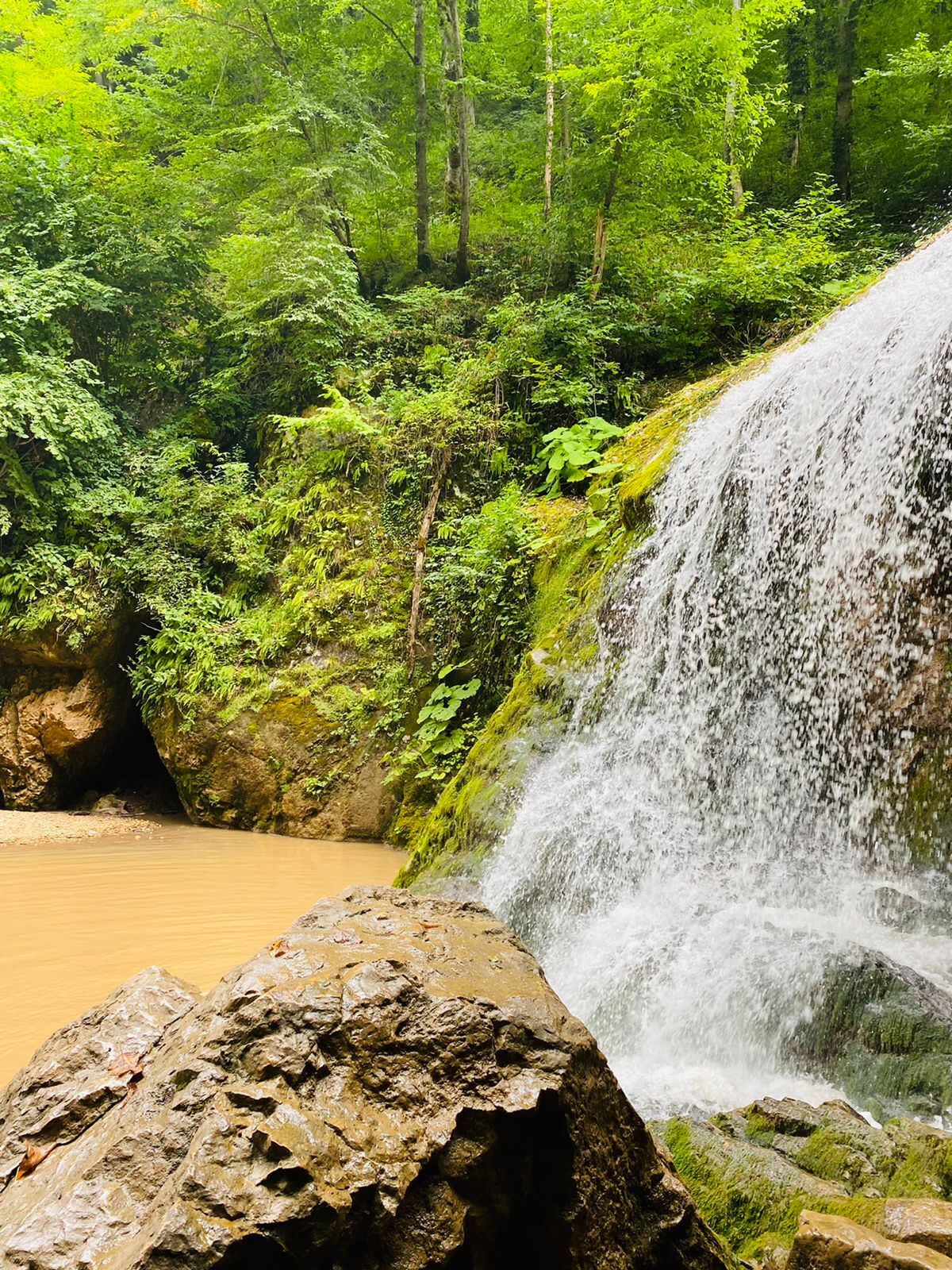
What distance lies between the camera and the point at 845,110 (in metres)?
12.9

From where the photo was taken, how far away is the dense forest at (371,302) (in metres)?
8.94

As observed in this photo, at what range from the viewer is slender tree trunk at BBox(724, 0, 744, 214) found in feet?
36.2

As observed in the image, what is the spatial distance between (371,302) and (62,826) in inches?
391

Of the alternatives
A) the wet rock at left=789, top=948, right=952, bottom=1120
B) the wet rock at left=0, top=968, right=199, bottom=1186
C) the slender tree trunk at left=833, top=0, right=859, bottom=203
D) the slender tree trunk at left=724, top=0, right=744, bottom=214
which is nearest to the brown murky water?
the wet rock at left=0, top=968, right=199, bottom=1186

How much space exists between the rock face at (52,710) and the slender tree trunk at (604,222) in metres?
7.80

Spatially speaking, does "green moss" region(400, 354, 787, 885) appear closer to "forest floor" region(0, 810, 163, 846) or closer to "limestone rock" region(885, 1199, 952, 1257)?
"limestone rock" region(885, 1199, 952, 1257)

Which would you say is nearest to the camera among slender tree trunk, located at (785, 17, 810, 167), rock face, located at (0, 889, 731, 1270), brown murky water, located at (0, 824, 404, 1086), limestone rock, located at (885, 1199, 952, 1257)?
rock face, located at (0, 889, 731, 1270)

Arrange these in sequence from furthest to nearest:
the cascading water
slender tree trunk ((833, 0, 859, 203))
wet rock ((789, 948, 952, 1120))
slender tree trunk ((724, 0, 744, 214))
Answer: slender tree trunk ((833, 0, 859, 203)), slender tree trunk ((724, 0, 744, 214)), the cascading water, wet rock ((789, 948, 952, 1120))

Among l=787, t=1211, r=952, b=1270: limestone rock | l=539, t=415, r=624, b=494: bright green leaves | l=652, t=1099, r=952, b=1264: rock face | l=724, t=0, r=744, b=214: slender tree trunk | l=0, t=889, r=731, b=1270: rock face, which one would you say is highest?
l=724, t=0, r=744, b=214: slender tree trunk

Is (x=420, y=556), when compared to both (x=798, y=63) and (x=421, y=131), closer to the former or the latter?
(x=421, y=131)

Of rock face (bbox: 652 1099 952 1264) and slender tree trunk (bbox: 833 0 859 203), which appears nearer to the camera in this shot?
rock face (bbox: 652 1099 952 1264)

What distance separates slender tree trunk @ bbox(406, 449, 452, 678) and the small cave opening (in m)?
4.20

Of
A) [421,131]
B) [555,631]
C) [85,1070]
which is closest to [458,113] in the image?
[421,131]

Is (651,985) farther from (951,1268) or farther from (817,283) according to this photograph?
(817,283)
